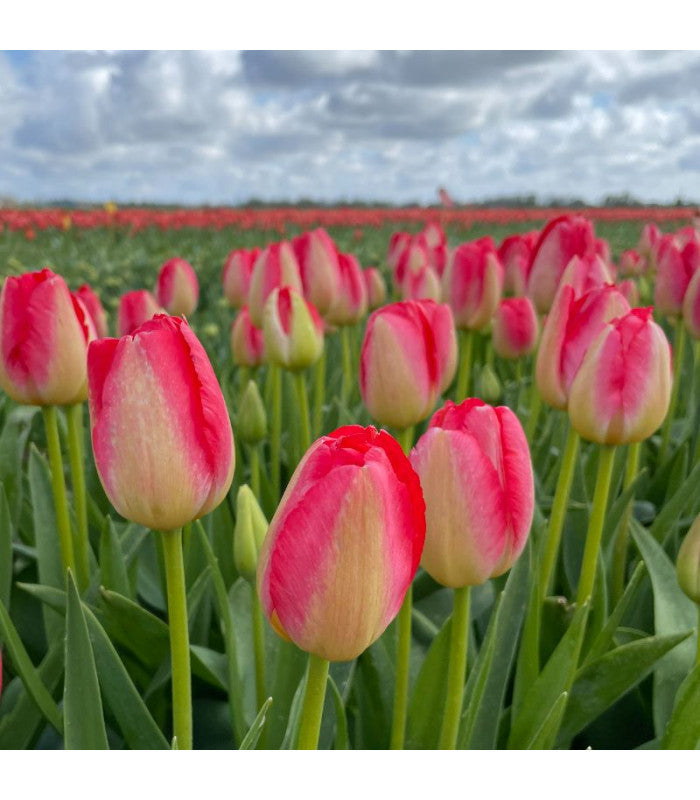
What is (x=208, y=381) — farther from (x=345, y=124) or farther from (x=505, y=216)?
(x=505, y=216)

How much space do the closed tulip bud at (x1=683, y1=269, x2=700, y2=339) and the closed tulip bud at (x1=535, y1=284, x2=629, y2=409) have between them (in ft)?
2.51

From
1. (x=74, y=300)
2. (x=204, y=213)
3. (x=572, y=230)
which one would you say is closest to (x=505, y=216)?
(x=204, y=213)

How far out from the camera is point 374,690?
3.45 ft

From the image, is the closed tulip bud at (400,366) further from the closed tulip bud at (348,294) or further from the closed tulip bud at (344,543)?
the closed tulip bud at (348,294)

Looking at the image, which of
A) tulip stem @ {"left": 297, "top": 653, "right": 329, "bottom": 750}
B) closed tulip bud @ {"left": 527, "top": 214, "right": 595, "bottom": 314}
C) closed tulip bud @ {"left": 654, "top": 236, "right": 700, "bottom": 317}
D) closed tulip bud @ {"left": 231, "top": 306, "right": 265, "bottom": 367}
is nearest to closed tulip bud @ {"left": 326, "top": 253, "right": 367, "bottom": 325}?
closed tulip bud @ {"left": 231, "top": 306, "right": 265, "bottom": 367}

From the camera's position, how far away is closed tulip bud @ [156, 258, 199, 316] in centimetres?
212

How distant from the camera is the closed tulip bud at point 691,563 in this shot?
87cm

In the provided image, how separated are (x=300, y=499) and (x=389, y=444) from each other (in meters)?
0.06

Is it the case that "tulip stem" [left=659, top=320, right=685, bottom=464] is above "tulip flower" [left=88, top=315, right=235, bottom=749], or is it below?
below

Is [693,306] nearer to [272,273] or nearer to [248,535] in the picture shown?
[272,273]

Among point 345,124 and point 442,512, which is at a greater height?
point 345,124

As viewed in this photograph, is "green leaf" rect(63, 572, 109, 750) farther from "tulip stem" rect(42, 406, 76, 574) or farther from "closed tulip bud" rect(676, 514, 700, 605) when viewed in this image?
"closed tulip bud" rect(676, 514, 700, 605)

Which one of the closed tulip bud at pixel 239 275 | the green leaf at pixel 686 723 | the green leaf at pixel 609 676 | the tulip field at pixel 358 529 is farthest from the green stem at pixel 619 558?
the closed tulip bud at pixel 239 275

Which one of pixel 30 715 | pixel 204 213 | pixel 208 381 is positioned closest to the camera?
pixel 208 381
